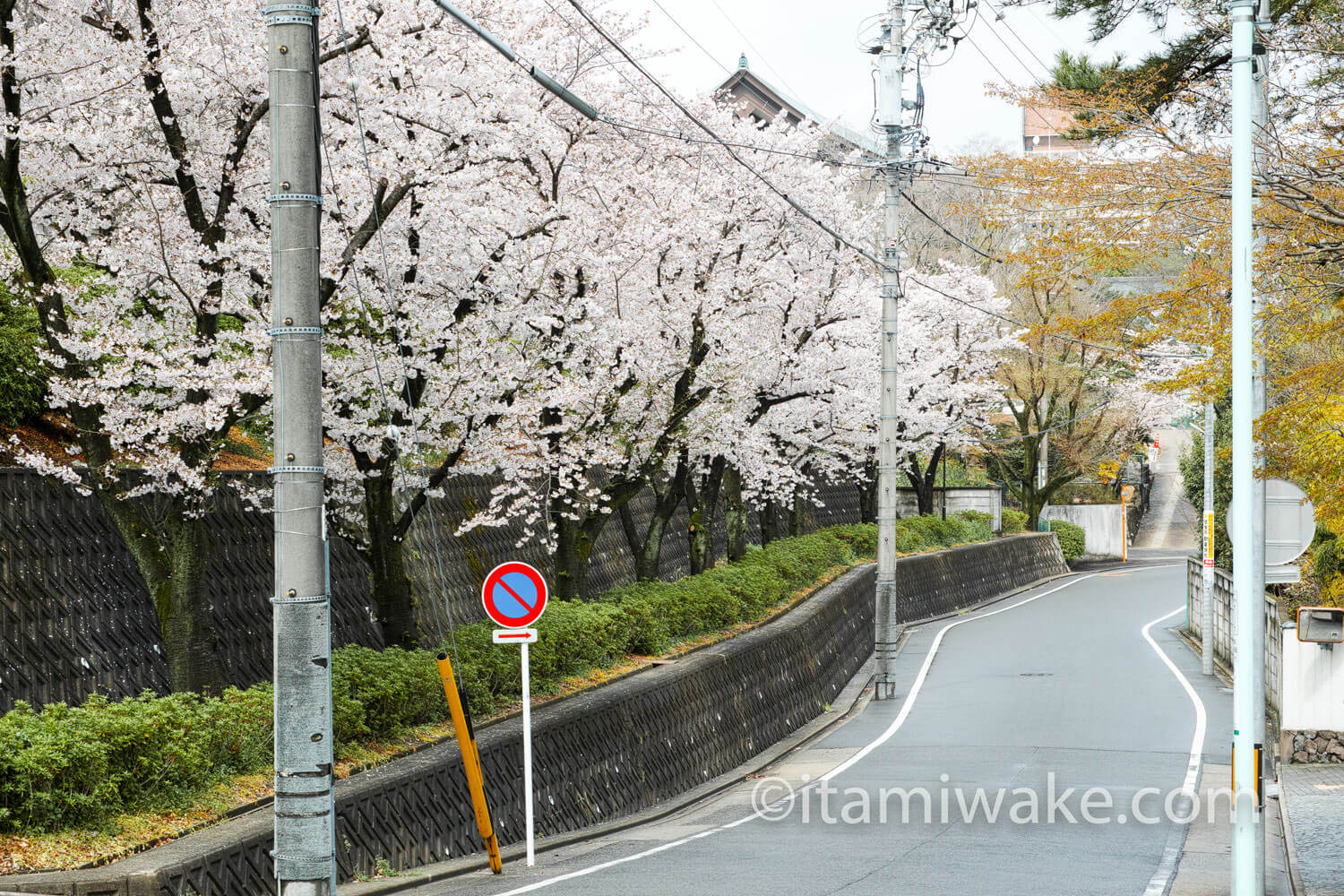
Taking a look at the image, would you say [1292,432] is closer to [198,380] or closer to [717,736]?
[717,736]

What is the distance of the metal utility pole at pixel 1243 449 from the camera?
27.6 ft

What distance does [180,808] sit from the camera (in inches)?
357

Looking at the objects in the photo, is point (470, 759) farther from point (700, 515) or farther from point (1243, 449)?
point (700, 515)

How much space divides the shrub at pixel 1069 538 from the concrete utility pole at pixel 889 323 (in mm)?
33436

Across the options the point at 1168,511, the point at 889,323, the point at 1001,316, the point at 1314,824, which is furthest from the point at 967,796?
the point at 1168,511

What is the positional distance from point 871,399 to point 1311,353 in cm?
1393

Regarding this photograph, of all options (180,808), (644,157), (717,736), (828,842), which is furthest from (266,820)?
(644,157)

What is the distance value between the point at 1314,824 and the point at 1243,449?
6.53m

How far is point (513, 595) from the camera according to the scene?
1172cm

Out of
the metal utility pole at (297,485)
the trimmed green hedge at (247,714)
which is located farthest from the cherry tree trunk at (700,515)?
the metal utility pole at (297,485)

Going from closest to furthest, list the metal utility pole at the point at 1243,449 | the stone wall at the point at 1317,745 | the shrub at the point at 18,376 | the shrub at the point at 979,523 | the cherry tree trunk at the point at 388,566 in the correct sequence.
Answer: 1. the metal utility pole at the point at 1243,449
2. the shrub at the point at 18,376
3. the cherry tree trunk at the point at 388,566
4. the stone wall at the point at 1317,745
5. the shrub at the point at 979,523

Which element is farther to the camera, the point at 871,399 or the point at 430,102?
the point at 871,399

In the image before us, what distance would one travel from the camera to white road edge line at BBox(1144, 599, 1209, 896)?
1079 centimetres

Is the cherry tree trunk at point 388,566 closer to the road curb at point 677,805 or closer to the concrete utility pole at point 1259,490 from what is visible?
the road curb at point 677,805
